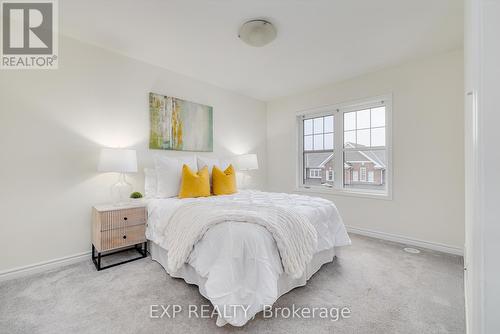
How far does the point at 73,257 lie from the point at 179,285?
4.47 ft

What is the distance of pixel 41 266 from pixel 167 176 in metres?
1.47

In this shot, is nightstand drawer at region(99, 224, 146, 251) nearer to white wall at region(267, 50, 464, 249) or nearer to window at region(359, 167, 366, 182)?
white wall at region(267, 50, 464, 249)

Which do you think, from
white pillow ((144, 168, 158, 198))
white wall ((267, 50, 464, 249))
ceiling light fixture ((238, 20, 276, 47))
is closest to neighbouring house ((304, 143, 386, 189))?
white wall ((267, 50, 464, 249))

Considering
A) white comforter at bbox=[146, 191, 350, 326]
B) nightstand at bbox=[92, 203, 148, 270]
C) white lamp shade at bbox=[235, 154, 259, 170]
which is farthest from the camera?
white lamp shade at bbox=[235, 154, 259, 170]

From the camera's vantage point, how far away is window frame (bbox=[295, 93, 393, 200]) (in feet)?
10.1

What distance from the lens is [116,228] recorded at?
2.22 meters

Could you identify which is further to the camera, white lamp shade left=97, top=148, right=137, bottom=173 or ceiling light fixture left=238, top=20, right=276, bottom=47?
white lamp shade left=97, top=148, right=137, bottom=173

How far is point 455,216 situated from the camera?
2547 millimetres

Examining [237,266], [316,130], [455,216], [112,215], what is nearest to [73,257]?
[112,215]

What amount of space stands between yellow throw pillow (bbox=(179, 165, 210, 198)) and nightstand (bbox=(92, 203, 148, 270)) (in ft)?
1.58

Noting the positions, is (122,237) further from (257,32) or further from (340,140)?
(340,140)

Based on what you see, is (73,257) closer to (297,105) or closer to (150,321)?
(150,321)

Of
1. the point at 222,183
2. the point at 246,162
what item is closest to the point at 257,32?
the point at 222,183

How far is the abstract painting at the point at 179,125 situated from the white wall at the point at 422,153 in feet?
7.79
